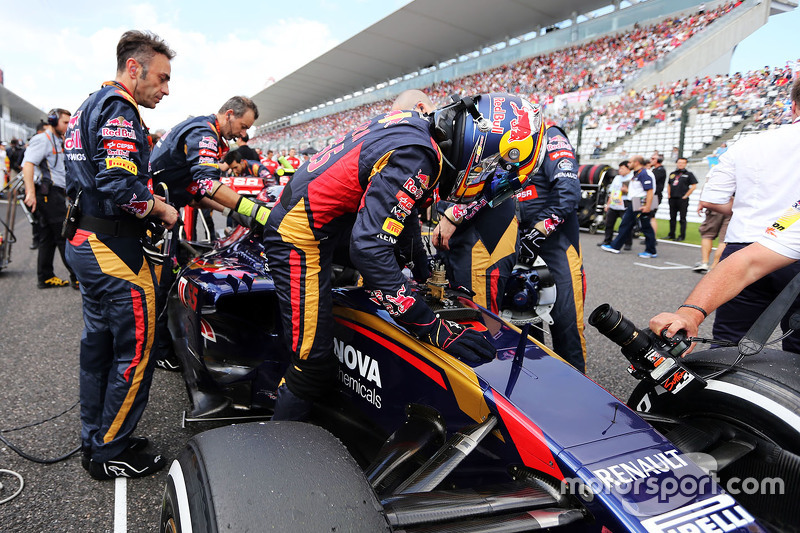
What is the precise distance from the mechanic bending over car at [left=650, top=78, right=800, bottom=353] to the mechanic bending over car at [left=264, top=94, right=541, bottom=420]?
750 millimetres

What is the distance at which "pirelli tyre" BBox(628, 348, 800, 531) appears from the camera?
1.52m

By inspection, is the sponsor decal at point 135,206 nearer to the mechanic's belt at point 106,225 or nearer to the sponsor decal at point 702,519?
the mechanic's belt at point 106,225

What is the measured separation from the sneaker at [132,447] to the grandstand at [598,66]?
14.8m

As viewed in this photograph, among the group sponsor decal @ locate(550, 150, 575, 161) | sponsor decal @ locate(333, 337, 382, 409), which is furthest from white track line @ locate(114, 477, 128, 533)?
sponsor decal @ locate(550, 150, 575, 161)

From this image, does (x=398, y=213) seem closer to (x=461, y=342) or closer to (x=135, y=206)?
(x=461, y=342)

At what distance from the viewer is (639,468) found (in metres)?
1.22

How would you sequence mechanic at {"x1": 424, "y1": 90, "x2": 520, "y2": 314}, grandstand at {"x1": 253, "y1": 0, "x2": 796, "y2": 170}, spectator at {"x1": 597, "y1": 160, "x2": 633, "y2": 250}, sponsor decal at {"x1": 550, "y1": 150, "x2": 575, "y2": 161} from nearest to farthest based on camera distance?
mechanic at {"x1": 424, "y1": 90, "x2": 520, "y2": 314}, sponsor decal at {"x1": 550, "y1": 150, "x2": 575, "y2": 161}, spectator at {"x1": 597, "y1": 160, "x2": 633, "y2": 250}, grandstand at {"x1": 253, "y1": 0, "x2": 796, "y2": 170}

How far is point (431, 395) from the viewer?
1.63m

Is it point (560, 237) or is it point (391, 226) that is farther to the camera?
point (560, 237)

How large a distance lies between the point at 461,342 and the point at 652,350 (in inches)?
24.1

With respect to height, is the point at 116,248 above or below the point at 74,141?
below

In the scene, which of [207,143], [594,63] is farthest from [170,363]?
[594,63]

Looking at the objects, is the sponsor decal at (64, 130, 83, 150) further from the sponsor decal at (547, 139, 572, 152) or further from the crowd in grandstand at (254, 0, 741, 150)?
the crowd in grandstand at (254, 0, 741, 150)

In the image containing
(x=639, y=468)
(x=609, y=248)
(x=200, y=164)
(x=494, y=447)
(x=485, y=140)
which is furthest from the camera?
(x=609, y=248)
